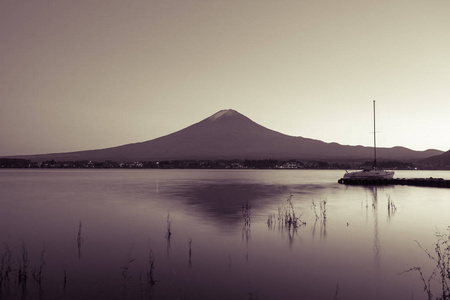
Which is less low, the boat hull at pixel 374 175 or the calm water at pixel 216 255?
the boat hull at pixel 374 175

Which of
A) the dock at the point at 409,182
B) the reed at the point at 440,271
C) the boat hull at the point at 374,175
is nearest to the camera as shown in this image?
the reed at the point at 440,271

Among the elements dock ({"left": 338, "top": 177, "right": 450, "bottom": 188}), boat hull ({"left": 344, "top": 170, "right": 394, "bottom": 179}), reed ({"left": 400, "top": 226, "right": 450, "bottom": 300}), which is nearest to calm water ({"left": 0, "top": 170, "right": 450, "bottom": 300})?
reed ({"left": 400, "top": 226, "right": 450, "bottom": 300})

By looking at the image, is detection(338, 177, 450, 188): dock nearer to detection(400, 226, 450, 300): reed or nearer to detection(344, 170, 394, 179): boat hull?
detection(344, 170, 394, 179): boat hull

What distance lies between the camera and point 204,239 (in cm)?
2028

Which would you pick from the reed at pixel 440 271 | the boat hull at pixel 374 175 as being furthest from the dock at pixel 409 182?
the reed at pixel 440 271

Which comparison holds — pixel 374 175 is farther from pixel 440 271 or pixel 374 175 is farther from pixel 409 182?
pixel 440 271

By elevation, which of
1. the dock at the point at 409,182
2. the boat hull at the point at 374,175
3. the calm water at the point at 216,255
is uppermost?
the boat hull at the point at 374,175

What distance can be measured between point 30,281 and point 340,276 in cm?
1045

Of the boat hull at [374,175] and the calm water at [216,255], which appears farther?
the boat hull at [374,175]

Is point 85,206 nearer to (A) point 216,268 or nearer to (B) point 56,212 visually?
(B) point 56,212

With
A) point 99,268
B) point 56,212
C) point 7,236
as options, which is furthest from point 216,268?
point 56,212

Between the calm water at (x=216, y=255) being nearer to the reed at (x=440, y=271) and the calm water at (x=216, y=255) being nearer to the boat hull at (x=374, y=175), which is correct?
the reed at (x=440, y=271)

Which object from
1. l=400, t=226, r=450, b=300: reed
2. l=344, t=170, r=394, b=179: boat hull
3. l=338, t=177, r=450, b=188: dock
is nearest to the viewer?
l=400, t=226, r=450, b=300: reed

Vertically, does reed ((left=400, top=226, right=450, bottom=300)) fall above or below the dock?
below
